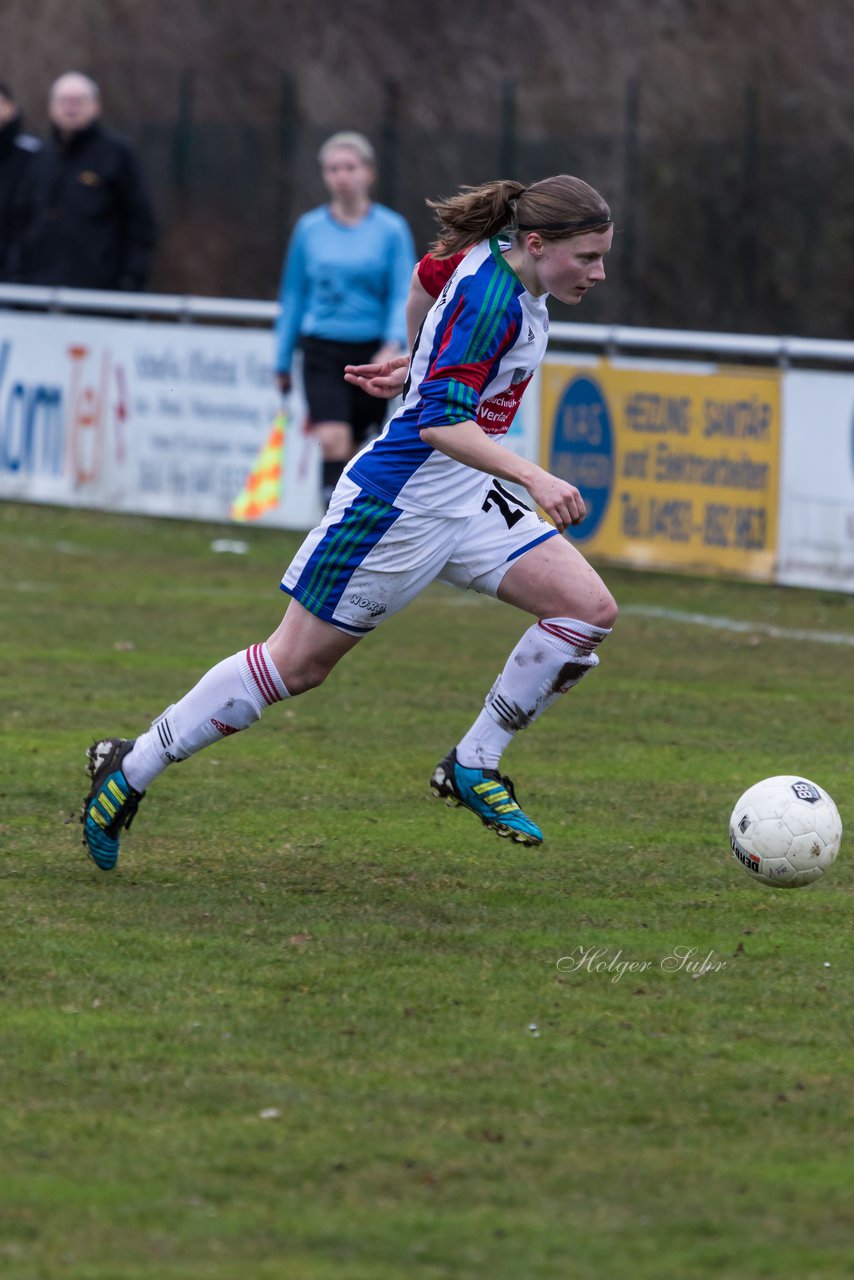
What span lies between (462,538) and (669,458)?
6488mm

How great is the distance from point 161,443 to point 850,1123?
11.1 m

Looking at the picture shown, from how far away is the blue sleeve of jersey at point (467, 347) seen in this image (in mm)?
5691

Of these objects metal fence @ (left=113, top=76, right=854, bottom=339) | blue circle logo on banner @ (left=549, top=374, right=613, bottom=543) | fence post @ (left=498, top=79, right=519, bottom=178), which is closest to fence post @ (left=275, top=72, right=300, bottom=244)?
metal fence @ (left=113, top=76, right=854, bottom=339)

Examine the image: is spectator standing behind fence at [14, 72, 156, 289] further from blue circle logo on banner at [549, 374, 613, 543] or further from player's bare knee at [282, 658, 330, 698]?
player's bare knee at [282, 658, 330, 698]

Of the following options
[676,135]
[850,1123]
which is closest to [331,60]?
[676,135]

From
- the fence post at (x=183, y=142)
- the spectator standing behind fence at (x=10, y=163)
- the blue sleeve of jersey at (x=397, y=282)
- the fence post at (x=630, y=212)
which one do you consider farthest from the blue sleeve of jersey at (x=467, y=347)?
the fence post at (x=183, y=142)

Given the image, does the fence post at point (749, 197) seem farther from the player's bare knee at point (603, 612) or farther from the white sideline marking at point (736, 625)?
the player's bare knee at point (603, 612)

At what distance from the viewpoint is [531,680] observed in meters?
6.20

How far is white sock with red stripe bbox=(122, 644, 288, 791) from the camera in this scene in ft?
19.5

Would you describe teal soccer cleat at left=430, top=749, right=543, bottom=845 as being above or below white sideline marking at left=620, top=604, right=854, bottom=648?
above

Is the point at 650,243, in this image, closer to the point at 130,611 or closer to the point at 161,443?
the point at 161,443

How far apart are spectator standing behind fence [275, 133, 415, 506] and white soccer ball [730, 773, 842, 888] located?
20.6ft

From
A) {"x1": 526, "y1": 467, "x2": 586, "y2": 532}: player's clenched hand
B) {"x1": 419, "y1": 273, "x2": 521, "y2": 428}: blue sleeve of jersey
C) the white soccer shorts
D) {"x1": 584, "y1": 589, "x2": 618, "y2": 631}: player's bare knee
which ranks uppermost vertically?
{"x1": 419, "y1": 273, "x2": 521, "y2": 428}: blue sleeve of jersey

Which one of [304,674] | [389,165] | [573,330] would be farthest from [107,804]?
[389,165]
